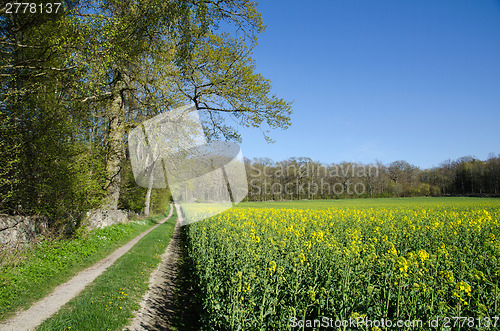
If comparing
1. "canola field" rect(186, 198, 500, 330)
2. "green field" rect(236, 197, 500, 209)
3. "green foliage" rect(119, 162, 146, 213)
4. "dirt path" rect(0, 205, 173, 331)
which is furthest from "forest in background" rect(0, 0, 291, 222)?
"green field" rect(236, 197, 500, 209)

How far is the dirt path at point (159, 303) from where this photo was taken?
5234 mm

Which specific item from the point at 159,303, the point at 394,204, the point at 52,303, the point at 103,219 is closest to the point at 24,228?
the point at 52,303

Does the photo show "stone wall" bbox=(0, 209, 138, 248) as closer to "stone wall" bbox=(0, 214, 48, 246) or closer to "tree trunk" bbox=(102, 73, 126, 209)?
"stone wall" bbox=(0, 214, 48, 246)

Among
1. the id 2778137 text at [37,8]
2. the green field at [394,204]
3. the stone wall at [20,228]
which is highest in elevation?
the id 2778137 text at [37,8]

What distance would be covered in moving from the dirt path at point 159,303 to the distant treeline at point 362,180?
229 ft

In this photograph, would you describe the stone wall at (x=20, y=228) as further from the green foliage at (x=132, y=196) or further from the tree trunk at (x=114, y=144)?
the green foliage at (x=132, y=196)

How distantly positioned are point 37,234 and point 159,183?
21.1 meters

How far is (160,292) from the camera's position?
7031 mm

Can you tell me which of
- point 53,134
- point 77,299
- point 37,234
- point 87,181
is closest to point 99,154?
point 87,181

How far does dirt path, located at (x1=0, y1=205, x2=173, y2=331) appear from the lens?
4.85 metres

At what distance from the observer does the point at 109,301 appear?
5.95 m

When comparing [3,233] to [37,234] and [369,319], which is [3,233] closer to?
[37,234]

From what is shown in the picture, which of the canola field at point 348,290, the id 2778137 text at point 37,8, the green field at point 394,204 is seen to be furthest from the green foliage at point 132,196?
the canola field at point 348,290

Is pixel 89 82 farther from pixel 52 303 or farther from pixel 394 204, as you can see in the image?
pixel 394 204
